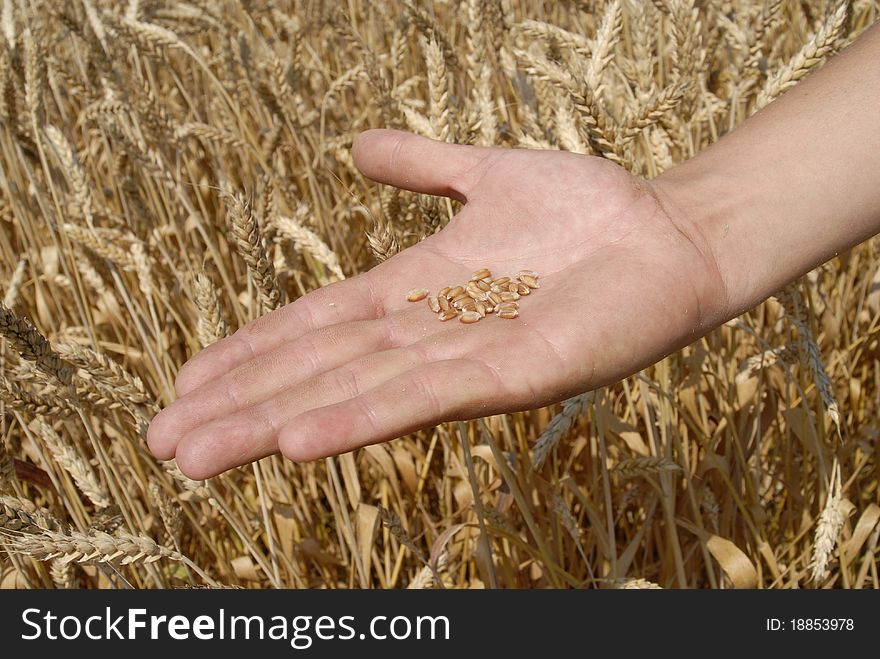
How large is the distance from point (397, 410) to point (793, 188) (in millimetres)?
976

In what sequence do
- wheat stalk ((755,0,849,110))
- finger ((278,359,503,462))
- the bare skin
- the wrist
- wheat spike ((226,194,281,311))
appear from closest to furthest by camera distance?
1. finger ((278,359,503,462))
2. the bare skin
3. wheat spike ((226,194,281,311))
4. the wrist
5. wheat stalk ((755,0,849,110))

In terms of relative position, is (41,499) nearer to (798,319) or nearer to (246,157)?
(246,157)

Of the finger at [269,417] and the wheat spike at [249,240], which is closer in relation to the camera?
the finger at [269,417]

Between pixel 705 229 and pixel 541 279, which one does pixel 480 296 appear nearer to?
pixel 541 279

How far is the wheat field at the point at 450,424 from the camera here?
1.69m

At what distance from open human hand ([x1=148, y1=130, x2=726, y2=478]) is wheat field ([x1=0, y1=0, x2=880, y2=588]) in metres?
0.09

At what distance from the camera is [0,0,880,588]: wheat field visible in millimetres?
1686

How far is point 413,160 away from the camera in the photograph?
1.78 metres

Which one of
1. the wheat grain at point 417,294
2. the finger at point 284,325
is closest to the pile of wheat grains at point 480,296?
the wheat grain at point 417,294

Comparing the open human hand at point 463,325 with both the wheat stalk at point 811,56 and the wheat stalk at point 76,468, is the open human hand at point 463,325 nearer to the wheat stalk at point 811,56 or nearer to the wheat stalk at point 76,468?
the wheat stalk at point 76,468

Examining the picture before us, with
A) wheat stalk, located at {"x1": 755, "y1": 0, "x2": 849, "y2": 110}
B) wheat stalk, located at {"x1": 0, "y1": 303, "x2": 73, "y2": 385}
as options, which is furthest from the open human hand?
wheat stalk, located at {"x1": 755, "y1": 0, "x2": 849, "y2": 110}

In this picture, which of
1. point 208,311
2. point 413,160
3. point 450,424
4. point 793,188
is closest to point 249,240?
point 208,311

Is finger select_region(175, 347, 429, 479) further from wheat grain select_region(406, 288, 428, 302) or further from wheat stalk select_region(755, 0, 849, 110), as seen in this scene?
wheat stalk select_region(755, 0, 849, 110)

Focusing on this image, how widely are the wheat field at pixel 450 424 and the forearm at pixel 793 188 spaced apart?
8 centimetres
